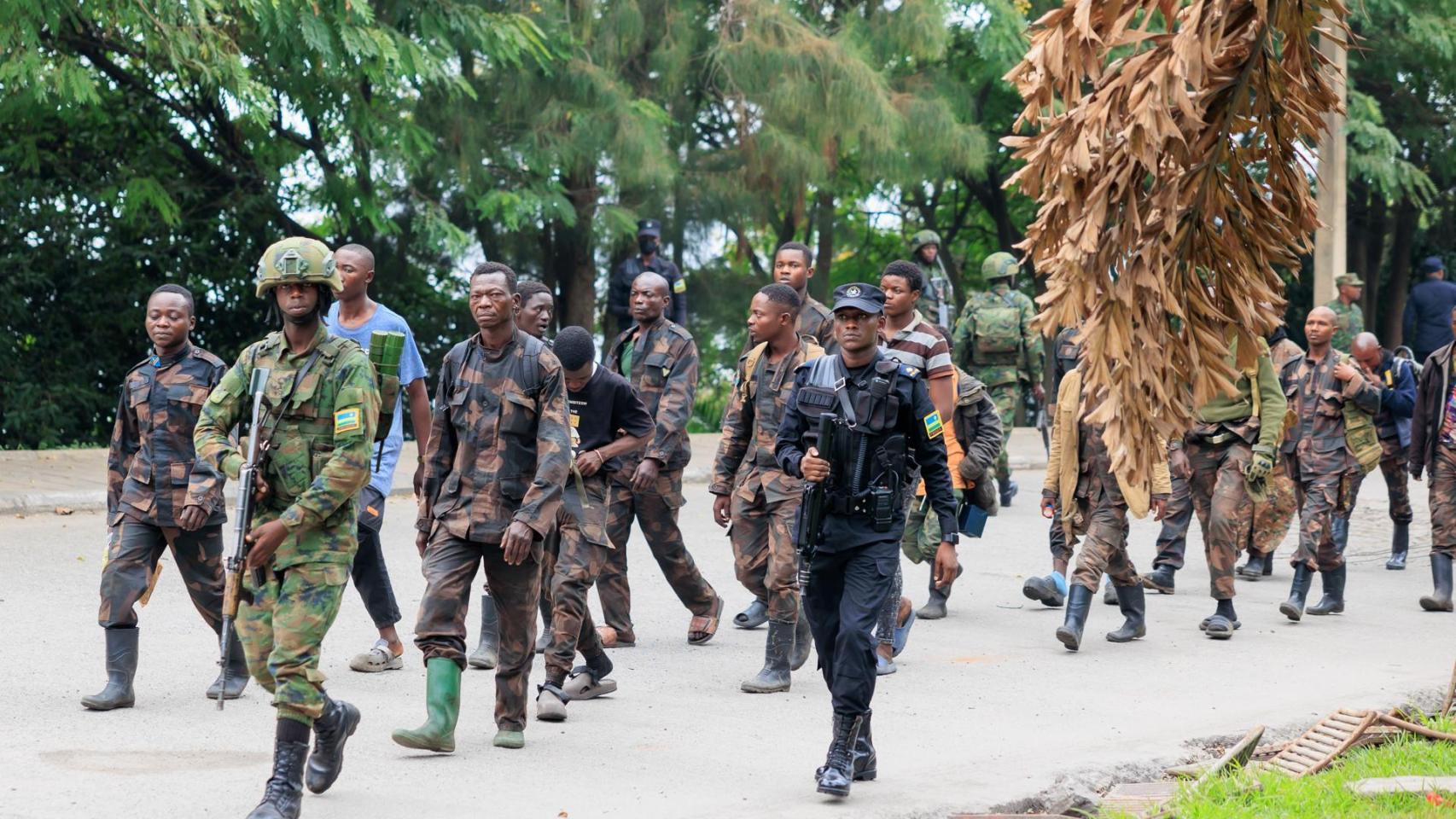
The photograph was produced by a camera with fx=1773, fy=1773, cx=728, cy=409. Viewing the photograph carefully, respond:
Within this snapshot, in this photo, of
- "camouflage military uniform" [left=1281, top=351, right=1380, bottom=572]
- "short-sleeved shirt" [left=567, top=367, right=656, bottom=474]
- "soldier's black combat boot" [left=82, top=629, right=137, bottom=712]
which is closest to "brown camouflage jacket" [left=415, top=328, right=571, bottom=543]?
"short-sleeved shirt" [left=567, top=367, right=656, bottom=474]

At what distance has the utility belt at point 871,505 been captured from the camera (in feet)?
21.0

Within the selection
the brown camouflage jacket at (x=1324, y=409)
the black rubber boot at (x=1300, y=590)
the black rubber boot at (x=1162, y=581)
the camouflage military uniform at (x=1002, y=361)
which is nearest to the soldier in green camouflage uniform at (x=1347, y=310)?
the camouflage military uniform at (x=1002, y=361)

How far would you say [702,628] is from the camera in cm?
922

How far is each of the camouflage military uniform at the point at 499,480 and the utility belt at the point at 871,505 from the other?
1.06 m

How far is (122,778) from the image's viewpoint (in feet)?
20.4

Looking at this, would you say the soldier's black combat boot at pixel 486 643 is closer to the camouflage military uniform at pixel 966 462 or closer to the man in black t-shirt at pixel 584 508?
the man in black t-shirt at pixel 584 508

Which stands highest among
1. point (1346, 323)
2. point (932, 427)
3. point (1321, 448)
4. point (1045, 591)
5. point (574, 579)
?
point (1346, 323)

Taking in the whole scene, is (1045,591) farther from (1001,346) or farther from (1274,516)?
(1001,346)

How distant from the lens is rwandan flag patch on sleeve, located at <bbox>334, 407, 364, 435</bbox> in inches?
235

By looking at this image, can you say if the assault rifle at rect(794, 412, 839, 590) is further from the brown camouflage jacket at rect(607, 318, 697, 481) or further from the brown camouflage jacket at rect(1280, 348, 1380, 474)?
the brown camouflage jacket at rect(1280, 348, 1380, 474)

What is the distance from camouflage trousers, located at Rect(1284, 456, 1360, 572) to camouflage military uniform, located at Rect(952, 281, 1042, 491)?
10.9ft

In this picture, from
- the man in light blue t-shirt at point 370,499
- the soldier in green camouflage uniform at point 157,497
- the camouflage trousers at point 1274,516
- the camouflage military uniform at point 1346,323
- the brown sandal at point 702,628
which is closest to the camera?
the soldier in green camouflage uniform at point 157,497

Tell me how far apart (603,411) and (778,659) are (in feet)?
4.60

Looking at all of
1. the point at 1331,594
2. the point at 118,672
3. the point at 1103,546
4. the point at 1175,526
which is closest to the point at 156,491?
the point at 118,672
